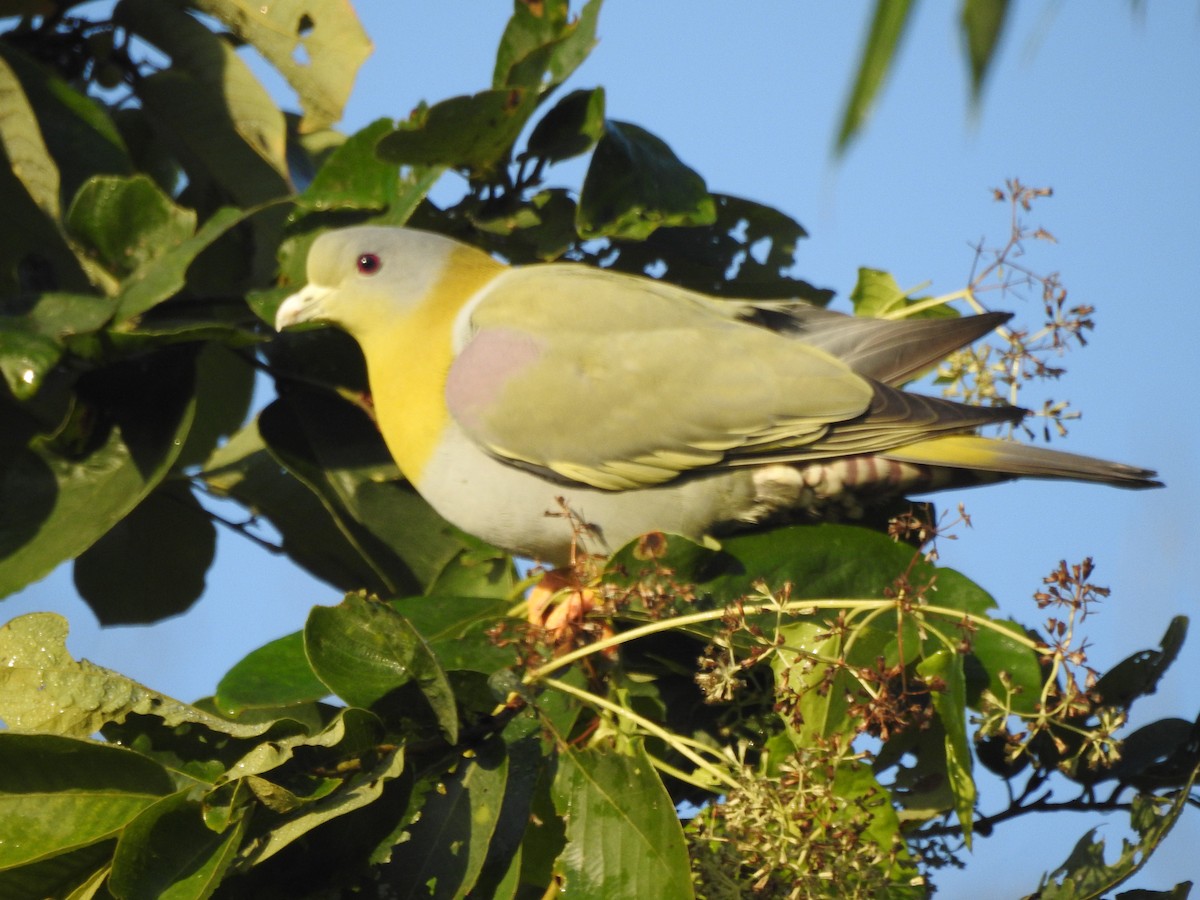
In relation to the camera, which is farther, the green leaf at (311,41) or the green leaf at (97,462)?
the green leaf at (311,41)

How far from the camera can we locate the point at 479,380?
3.05 m

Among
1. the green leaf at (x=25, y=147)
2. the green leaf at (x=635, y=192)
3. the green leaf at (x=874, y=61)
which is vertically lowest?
the green leaf at (x=874, y=61)

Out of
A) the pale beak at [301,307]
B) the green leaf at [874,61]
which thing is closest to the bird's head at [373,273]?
the pale beak at [301,307]

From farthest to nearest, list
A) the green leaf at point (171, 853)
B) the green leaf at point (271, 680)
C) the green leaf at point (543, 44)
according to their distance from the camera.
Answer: the green leaf at point (543, 44) < the green leaf at point (271, 680) < the green leaf at point (171, 853)

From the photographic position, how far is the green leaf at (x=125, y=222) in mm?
2850

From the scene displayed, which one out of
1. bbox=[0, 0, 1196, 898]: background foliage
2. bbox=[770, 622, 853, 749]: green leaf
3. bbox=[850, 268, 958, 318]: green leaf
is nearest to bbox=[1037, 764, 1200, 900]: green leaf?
bbox=[0, 0, 1196, 898]: background foliage

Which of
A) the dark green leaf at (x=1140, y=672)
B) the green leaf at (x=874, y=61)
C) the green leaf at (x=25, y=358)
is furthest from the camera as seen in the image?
the green leaf at (x=25, y=358)

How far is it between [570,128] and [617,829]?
5.17 ft

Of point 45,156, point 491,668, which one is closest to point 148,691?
point 491,668

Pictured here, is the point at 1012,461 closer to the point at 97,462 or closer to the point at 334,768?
the point at 334,768

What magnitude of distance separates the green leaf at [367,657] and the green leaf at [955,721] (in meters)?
0.74

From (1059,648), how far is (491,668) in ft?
3.16

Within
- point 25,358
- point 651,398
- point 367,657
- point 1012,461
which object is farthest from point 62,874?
point 1012,461

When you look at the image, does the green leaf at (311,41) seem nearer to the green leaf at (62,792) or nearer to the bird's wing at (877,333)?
the bird's wing at (877,333)
